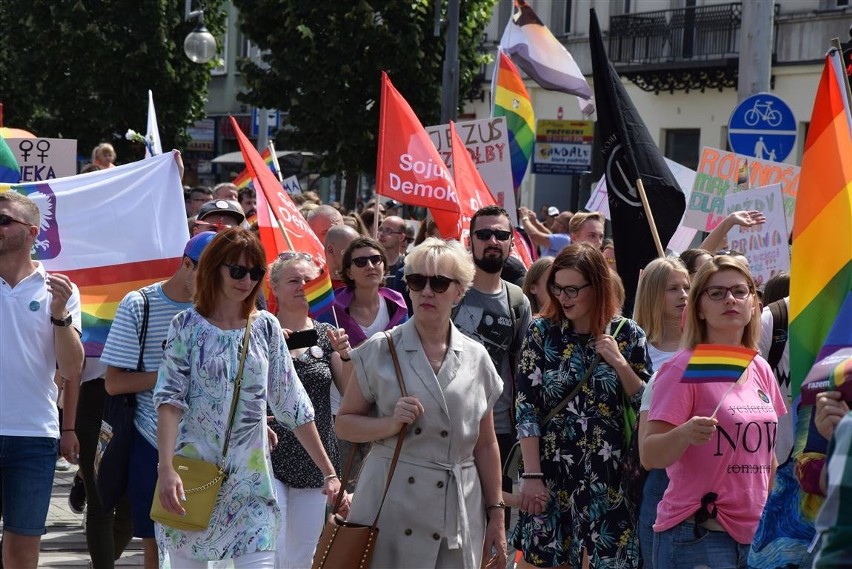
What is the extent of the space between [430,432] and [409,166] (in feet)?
18.5

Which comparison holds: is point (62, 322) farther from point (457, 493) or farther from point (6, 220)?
point (457, 493)

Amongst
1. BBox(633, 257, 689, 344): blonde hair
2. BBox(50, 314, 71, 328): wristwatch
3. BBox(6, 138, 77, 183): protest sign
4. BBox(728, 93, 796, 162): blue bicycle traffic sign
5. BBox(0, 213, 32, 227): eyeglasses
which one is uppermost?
BBox(728, 93, 796, 162): blue bicycle traffic sign

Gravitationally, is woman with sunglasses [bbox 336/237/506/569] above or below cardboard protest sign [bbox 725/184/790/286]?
below

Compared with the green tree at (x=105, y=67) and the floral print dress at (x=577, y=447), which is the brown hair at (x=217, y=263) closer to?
the floral print dress at (x=577, y=447)

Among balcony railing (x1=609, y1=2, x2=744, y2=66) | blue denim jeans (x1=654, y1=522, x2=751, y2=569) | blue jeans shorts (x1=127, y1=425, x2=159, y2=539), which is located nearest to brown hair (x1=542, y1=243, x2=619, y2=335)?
blue denim jeans (x1=654, y1=522, x2=751, y2=569)

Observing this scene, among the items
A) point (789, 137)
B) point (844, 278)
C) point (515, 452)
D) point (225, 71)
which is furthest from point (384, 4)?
point (225, 71)

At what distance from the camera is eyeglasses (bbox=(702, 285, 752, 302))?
5.23 m

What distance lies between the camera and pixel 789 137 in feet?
38.6

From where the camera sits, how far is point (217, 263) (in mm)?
5340

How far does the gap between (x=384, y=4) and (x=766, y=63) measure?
10191 millimetres

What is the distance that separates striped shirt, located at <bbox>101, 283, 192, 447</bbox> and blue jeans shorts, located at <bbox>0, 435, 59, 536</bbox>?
17.3 inches

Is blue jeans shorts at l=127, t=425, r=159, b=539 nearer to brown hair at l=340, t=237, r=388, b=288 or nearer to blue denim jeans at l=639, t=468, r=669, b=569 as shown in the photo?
Answer: brown hair at l=340, t=237, r=388, b=288

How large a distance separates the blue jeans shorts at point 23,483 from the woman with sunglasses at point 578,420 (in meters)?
1.92

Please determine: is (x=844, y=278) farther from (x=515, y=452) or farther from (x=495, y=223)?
(x=495, y=223)
